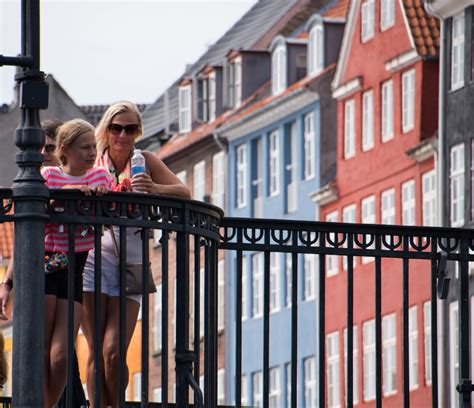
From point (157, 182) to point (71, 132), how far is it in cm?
69

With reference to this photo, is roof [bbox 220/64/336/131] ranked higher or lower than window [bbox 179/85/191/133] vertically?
lower

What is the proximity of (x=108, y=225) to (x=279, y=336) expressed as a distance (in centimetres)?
4706

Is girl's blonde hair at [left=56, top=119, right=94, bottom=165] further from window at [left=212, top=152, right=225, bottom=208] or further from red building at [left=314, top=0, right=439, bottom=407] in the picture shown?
window at [left=212, top=152, right=225, bottom=208]

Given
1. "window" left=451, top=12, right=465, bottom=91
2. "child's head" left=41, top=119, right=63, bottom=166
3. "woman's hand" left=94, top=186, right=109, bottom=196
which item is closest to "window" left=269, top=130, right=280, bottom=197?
"window" left=451, top=12, right=465, bottom=91

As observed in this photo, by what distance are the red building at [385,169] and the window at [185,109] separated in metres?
11.2

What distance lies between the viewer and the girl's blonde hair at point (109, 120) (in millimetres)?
12289

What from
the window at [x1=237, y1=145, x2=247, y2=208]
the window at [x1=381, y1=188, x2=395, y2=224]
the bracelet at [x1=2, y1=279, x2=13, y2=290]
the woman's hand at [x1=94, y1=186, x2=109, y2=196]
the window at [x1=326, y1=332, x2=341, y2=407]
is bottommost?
the bracelet at [x1=2, y1=279, x2=13, y2=290]

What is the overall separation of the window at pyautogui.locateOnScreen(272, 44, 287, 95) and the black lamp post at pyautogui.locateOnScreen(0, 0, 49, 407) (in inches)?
1925

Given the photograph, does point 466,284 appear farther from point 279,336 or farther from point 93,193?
point 279,336

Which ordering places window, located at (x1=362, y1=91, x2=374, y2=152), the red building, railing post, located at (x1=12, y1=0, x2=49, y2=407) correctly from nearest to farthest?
railing post, located at (x1=12, y1=0, x2=49, y2=407) → the red building → window, located at (x1=362, y1=91, x2=374, y2=152)

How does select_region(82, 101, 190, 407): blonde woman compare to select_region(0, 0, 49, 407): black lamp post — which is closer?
select_region(0, 0, 49, 407): black lamp post

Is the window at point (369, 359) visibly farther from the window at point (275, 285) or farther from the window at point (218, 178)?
the window at point (218, 178)

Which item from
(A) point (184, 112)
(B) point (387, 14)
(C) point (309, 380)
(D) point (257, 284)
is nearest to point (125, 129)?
(B) point (387, 14)

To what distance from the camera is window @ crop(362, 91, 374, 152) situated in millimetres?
53438
